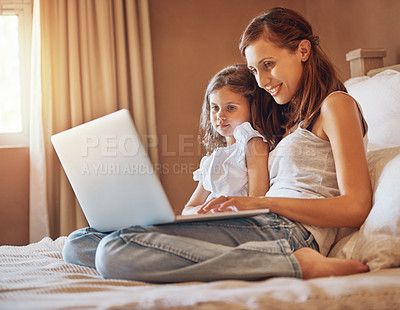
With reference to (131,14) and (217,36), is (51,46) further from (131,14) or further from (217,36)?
(217,36)

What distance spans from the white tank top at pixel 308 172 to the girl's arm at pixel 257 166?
5.2 inches

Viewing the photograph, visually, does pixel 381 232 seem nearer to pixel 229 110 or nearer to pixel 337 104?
pixel 337 104

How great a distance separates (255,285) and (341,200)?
36 centimetres

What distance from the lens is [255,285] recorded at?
0.92 m

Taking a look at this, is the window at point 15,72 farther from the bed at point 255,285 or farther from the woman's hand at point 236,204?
the woman's hand at point 236,204

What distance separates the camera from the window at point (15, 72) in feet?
9.43

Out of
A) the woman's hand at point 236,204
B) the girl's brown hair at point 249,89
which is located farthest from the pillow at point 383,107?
the woman's hand at point 236,204

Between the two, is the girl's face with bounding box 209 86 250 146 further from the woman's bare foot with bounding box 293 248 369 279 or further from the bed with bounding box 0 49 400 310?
the woman's bare foot with bounding box 293 248 369 279

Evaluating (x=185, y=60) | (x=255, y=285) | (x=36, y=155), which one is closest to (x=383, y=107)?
(x=255, y=285)

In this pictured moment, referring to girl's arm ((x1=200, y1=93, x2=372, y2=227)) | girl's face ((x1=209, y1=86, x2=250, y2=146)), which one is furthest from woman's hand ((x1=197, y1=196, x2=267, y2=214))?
girl's face ((x1=209, y1=86, x2=250, y2=146))

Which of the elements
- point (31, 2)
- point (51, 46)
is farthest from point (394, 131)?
point (31, 2)

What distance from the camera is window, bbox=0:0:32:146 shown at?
9.43ft

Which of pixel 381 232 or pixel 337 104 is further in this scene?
pixel 337 104

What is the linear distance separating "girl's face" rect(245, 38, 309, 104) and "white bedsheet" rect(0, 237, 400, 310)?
0.64 metres
